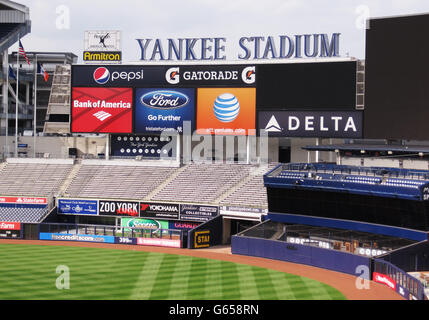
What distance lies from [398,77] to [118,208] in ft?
78.6

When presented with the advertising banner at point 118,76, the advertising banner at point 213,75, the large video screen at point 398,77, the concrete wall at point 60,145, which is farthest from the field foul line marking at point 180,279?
the concrete wall at point 60,145

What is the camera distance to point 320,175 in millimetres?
40594

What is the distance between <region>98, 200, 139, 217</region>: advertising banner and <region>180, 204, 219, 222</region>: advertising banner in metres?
4.26

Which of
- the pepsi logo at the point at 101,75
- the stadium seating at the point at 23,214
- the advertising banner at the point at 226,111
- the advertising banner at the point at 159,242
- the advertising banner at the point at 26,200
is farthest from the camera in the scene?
the pepsi logo at the point at 101,75

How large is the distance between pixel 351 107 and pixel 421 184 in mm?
15926

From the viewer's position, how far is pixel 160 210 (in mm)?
49656

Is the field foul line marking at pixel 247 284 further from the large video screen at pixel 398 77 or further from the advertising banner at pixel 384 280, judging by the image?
the large video screen at pixel 398 77

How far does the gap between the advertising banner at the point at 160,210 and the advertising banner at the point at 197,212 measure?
1.90ft

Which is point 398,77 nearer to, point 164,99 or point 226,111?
point 226,111

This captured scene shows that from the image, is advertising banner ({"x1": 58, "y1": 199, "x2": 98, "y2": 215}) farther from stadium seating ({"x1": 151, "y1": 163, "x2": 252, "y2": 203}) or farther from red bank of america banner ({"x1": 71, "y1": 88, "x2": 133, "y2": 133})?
red bank of america banner ({"x1": 71, "y1": 88, "x2": 133, "y2": 133})

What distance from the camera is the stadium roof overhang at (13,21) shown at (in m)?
66.5

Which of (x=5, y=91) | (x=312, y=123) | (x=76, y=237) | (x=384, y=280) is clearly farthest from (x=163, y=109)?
(x=384, y=280)
